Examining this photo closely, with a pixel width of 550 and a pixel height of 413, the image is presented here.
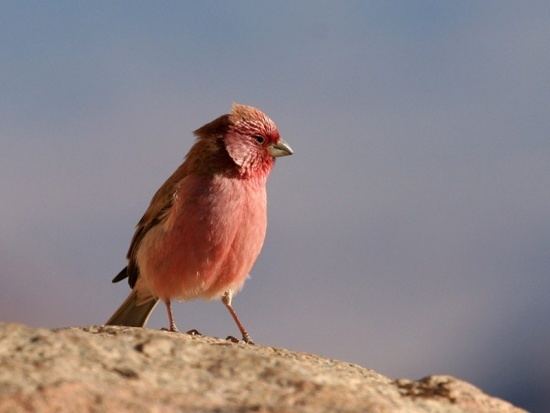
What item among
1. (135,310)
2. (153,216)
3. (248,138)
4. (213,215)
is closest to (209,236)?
(213,215)

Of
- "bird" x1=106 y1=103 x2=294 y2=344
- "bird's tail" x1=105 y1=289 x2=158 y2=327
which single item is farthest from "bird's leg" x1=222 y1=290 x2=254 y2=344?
"bird's tail" x1=105 y1=289 x2=158 y2=327

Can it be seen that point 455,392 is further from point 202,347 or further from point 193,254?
point 193,254

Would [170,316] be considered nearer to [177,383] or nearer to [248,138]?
[248,138]

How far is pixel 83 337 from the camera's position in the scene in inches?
179

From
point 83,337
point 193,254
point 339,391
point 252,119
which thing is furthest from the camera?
point 252,119

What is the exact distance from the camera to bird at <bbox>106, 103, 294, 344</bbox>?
321 inches

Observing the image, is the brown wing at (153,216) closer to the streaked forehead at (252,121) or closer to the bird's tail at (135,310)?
the bird's tail at (135,310)

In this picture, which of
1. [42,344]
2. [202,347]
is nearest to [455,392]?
[202,347]

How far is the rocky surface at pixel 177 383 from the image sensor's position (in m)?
3.73

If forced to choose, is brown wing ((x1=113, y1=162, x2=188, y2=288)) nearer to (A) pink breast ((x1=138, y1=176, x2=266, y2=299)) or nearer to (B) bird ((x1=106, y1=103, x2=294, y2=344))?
(B) bird ((x1=106, y1=103, x2=294, y2=344))

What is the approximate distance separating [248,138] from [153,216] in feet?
3.56

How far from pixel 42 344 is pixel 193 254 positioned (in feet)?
12.4

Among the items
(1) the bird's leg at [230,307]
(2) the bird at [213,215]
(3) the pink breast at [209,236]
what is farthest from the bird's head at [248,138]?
(1) the bird's leg at [230,307]

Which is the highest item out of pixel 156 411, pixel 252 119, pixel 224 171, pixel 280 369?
pixel 252 119
